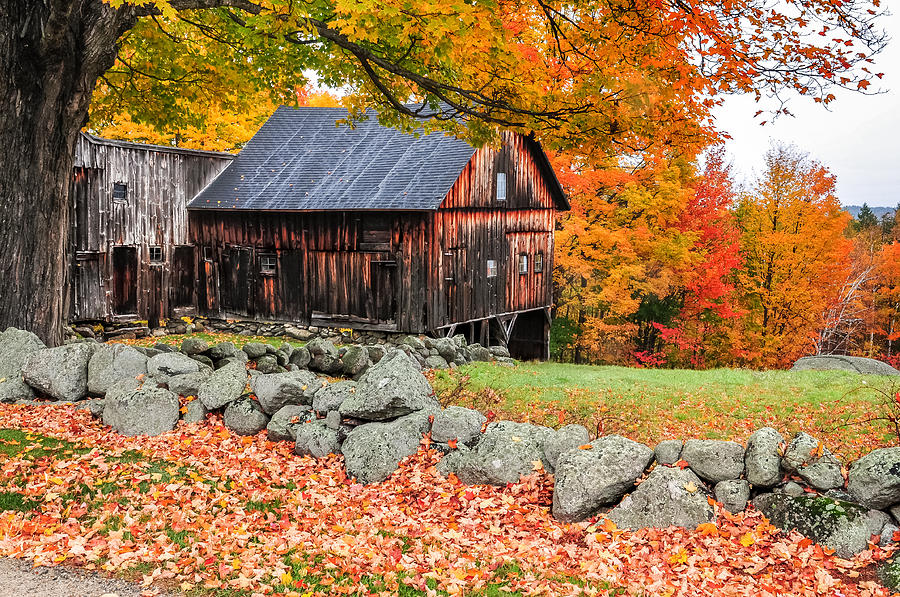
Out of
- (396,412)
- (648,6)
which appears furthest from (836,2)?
(396,412)

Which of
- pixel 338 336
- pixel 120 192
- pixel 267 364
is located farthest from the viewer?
pixel 338 336

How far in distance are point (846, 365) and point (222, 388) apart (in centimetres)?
2197

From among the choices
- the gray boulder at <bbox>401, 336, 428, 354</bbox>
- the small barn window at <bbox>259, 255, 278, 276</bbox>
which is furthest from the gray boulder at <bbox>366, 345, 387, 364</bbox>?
the small barn window at <bbox>259, 255, 278, 276</bbox>

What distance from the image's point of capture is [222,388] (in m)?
9.48

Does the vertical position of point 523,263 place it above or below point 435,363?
above

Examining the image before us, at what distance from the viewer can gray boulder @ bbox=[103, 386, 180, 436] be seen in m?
9.09

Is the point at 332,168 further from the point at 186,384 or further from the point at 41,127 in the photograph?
the point at 186,384

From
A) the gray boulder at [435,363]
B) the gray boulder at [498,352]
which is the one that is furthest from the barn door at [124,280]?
the gray boulder at [498,352]

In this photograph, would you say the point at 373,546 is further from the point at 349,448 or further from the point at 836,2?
the point at 836,2

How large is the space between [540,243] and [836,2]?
19.0 metres

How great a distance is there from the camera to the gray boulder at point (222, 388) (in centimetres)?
942

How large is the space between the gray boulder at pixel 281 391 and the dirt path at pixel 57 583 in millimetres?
3800

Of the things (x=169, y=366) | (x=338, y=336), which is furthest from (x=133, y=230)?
(x=169, y=366)

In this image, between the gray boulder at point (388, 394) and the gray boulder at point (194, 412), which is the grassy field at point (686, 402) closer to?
the gray boulder at point (388, 394)
